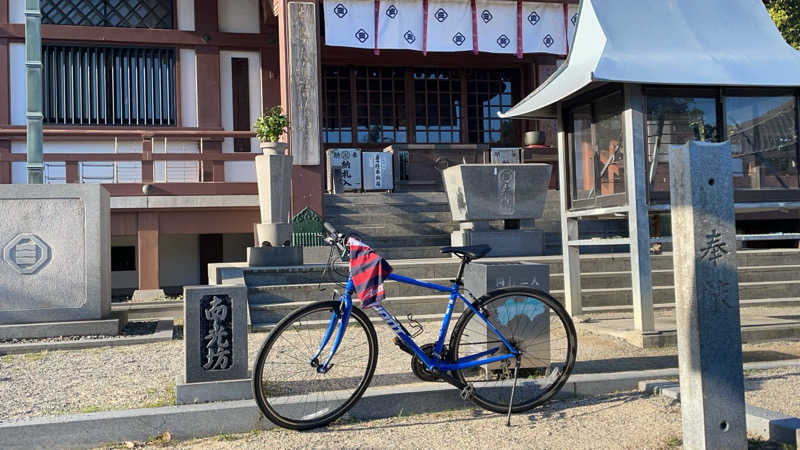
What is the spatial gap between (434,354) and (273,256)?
15.6ft

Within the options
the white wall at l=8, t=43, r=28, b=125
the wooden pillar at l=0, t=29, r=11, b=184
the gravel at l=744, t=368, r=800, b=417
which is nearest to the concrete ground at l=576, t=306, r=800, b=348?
the gravel at l=744, t=368, r=800, b=417

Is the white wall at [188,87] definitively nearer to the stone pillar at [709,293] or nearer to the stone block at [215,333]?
the stone block at [215,333]

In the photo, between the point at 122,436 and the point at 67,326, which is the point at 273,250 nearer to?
the point at 67,326

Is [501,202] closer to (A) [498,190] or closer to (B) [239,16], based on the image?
(A) [498,190]

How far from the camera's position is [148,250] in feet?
37.6

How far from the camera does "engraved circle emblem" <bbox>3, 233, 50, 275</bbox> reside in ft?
22.2

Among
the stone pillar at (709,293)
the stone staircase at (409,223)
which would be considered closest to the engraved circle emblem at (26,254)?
the stone staircase at (409,223)

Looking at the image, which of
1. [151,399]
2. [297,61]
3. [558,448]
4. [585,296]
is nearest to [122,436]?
[151,399]

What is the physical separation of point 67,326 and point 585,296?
5.68 m

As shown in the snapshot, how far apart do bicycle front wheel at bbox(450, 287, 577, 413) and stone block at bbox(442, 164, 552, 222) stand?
503cm

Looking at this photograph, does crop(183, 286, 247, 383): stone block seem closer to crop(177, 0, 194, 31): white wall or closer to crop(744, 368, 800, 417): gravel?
crop(744, 368, 800, 417): gravel

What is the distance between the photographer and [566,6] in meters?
13.2

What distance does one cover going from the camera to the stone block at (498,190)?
31.1 feet

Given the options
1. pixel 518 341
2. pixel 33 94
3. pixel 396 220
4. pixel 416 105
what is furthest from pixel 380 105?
pixel 518 341
